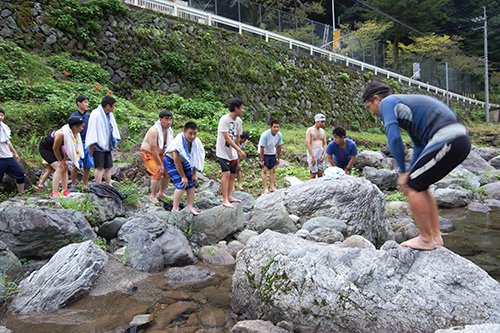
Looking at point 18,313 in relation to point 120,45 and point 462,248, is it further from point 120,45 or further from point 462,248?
point 120,45

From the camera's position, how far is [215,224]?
5062 mm

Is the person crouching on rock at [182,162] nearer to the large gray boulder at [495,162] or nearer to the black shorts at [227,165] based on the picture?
the black shorts at [227,165]

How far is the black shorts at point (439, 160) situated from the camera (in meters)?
2.62

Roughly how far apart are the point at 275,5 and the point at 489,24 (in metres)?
28.1

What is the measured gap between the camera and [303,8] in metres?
28.0

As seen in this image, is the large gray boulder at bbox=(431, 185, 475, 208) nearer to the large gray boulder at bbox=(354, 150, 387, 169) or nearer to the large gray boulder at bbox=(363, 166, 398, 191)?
the large gray boulder at bbox=(363, 166, 398, 191)

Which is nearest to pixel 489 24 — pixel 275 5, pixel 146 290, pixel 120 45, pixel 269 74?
pixel 275 5

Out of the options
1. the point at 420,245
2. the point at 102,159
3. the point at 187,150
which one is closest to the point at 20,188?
the point at 102,159

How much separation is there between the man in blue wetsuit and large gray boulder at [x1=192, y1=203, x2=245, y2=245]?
9.13 feet

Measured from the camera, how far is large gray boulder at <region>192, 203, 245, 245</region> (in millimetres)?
5023

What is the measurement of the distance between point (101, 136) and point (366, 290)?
4.81 m

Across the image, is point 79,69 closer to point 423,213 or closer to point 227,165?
point 227,165

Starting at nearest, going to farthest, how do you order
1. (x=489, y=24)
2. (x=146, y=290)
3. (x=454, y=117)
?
(x=454, y=117), (x=146, y=290), (x=489, y=24)

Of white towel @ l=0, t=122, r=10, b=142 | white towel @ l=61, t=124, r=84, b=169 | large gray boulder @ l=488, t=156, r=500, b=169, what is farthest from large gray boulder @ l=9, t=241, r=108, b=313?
large gray boulder @ l=488, t=156, r=500, b=169
